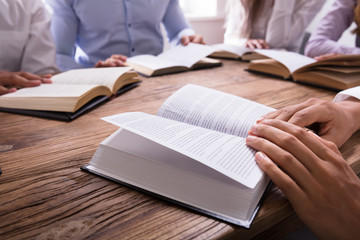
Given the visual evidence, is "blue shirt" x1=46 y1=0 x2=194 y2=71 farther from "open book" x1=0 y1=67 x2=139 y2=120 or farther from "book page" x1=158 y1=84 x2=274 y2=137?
"book page" x1=158 y1=84 x2=274 y2=137

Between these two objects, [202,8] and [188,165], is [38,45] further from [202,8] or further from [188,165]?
[202,8]

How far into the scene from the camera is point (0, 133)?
0.69 m

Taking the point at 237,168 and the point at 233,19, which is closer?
the point at 237,168

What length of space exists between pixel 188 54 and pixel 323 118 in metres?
0.84

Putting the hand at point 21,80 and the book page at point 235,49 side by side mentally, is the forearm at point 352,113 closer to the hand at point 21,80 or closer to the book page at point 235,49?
the book page at point 235,49

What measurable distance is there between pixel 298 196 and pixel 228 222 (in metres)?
0.11

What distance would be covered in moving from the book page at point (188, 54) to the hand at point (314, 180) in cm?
80

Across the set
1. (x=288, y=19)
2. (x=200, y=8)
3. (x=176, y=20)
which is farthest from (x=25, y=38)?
(x=200, y=8)

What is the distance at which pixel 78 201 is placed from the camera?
17.1 inches

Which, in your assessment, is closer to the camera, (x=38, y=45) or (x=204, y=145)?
(x=204, y=145)

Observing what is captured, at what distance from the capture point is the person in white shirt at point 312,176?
1.34 feet

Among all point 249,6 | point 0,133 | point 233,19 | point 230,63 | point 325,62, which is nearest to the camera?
point 0,133

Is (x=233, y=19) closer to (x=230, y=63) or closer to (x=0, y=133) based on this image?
(x=230, y=63)

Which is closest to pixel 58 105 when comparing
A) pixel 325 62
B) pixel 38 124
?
pixel 38 124
